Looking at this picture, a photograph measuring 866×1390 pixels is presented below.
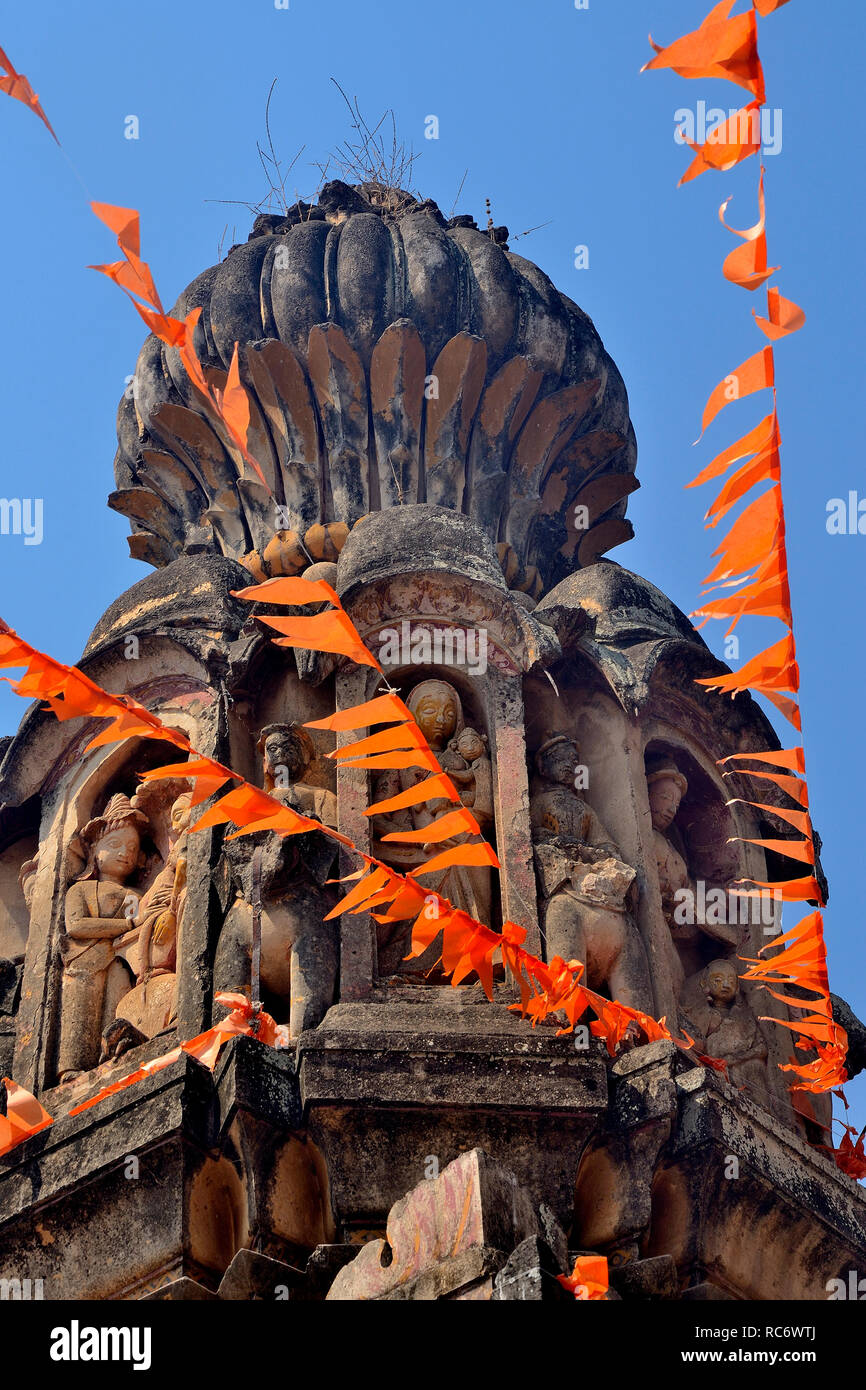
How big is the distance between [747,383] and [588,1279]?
423cm

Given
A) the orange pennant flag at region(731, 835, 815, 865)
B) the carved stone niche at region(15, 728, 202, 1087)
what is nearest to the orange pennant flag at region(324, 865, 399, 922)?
the orange pennant flag at region(731, 835, 815, 865)

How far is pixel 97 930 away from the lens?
14641 mm

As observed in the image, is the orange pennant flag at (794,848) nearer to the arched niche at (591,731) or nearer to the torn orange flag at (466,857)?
the arched niche at (591,731)

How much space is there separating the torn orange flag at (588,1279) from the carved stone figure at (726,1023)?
11.1 ft

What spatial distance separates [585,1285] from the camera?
10.5m

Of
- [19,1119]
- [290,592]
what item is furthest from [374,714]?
[19,1119]

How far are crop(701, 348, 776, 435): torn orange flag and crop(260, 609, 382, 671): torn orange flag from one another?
199 cm

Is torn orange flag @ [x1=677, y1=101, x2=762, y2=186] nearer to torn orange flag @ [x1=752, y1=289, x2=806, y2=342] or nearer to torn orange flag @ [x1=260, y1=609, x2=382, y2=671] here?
torn orange flag @ [x1=752, y1=289, x2=806, y2=342]

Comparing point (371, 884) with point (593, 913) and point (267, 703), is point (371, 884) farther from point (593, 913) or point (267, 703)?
point (267, 703)

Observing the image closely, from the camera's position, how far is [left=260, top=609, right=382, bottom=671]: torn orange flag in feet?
36.6
